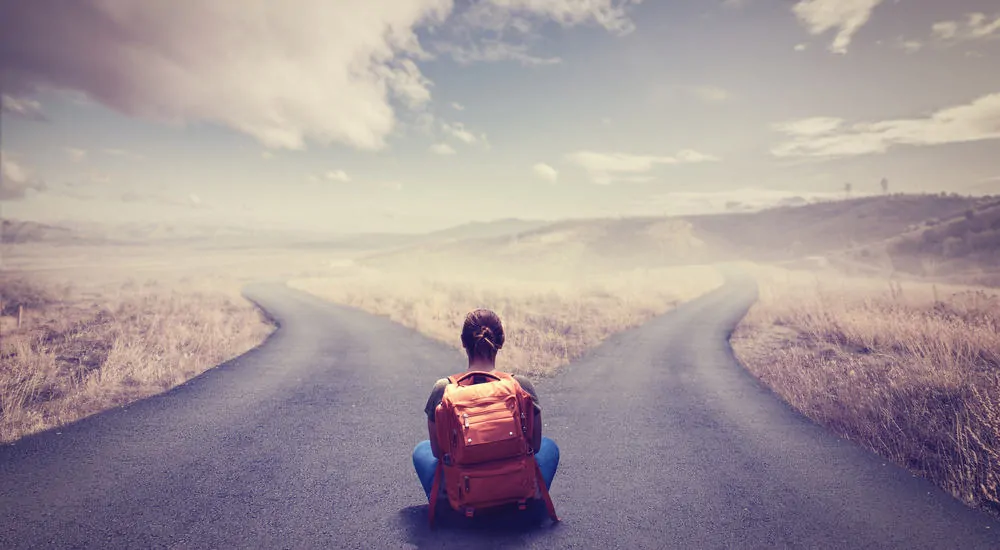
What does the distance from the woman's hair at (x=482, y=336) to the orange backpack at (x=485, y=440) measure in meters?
0.17

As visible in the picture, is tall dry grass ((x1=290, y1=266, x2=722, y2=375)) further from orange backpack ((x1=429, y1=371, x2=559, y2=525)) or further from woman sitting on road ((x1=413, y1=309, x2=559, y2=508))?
orange backpack ((x1=429, y1=371, x2=559, y2=525))

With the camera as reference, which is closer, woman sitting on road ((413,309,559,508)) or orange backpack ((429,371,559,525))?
orange backpack ((429,371,559,525))

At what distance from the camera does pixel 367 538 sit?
13.1 ft

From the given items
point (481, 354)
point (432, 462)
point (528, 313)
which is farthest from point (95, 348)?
point (528, 313)

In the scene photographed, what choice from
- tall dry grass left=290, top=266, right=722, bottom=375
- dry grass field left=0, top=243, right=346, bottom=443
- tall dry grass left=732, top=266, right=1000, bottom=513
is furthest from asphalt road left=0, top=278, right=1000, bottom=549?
tall dry grass left=290, top=266, right=722, bottom=375

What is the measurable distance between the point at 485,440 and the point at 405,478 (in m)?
2.65

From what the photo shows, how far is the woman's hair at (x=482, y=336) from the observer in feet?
11.5

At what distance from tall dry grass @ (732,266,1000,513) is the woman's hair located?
214 inches

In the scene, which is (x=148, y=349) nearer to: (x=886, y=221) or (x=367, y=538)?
(x=367, y=538)

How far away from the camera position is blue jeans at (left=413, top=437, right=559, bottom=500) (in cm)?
385

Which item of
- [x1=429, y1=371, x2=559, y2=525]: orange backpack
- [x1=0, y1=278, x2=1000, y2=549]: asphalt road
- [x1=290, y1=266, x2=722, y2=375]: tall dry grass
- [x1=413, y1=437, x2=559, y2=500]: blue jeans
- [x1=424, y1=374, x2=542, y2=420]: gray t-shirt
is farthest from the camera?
[x1=290, y1=266, x2=722, y2=375]: tall dry grass

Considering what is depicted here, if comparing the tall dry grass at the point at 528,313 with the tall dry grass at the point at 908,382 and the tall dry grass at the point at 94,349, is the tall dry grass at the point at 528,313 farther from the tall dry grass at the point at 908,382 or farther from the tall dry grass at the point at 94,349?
the tall dry grass at the point at 94,349

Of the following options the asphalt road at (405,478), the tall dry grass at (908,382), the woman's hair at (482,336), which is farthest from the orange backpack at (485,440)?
the tall dry grass at (908,382)

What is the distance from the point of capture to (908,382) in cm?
715
